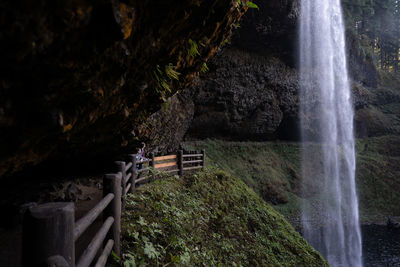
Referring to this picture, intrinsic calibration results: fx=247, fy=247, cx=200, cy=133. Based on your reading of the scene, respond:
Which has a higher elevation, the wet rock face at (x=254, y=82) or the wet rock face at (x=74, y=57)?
the wet rock face at (x=254, y=82)

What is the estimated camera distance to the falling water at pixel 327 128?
73.1 feet

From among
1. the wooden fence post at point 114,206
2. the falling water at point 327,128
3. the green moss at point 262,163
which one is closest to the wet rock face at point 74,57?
Answer: the wooden fence post at point 114,206

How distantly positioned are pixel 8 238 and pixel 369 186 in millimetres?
30835

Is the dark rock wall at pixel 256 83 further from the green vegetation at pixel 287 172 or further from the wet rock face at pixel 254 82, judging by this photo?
the green vegetation at pixel 287 172

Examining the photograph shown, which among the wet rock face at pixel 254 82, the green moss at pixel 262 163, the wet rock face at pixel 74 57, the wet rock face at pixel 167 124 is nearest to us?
the wet rock face at pixel 74 57

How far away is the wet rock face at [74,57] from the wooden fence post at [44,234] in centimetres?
90

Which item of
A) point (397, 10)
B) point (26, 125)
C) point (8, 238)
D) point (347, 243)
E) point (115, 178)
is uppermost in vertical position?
point (397, 10)

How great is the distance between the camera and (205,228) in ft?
21.7

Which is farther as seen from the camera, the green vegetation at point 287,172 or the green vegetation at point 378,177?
the green vegetation at point 378,177

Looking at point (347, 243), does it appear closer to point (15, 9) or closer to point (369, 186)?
point (369, 186)

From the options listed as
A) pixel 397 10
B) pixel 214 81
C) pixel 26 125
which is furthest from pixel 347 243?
pixel 397 10

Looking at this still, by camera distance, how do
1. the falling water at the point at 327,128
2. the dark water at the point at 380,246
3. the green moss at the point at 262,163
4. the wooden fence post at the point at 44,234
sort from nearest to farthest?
the wooden fence post at the point at 44,234, the dark water at the point at 380,246, the green moss at the point at 262,163, the falling water at the point at 327,128

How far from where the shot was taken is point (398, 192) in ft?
83.6

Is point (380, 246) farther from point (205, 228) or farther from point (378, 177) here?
point (205, 228)
